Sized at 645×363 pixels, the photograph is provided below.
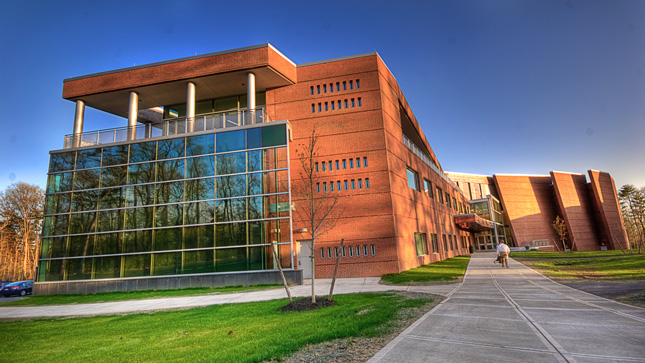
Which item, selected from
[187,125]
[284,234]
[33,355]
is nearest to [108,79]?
[187,125]

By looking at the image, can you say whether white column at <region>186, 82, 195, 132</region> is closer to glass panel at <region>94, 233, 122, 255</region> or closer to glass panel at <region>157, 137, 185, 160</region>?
glass panel at <region>157, 137, 185, 160</region>

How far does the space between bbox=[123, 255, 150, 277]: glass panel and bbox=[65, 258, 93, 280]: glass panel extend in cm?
278

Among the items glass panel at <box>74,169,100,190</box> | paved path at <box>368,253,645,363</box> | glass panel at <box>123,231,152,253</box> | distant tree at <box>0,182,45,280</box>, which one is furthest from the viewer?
distant tree at <box>0,182,45,280</box>

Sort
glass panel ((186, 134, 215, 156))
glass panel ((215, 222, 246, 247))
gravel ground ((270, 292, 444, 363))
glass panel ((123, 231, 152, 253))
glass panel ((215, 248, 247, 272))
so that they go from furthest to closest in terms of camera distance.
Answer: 1. glass panel ((186, 134, 215, 156))
2. glass panel ((123, 231, 152, 253))
3. glass panel ((215, 222, 246, 247))
4. glass panel ((215, 248, 247, 272))
5. gravel ground ((270, 292, 444, 363))

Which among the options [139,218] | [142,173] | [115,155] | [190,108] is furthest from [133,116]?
[139,218]

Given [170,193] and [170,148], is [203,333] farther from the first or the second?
[170,148]

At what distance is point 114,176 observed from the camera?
23203 mm

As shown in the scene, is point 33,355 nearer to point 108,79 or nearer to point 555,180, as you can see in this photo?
point 108,79

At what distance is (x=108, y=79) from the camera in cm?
2545

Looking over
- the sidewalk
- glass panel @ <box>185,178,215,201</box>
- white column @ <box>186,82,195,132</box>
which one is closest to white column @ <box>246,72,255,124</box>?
white column @ <box>186,82,195,132</box>

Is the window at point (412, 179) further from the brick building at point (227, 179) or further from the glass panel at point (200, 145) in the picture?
the glass panel at point (200, 145)

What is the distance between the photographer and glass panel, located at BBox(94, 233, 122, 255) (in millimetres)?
21719

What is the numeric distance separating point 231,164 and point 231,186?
146 centimetres

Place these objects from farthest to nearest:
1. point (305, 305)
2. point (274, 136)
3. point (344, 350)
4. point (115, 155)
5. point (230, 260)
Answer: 1. point (115, 155)
2. point (274, 136)
3. point (230, 260)
4. point (305, 305)
5. point (344, 350)
